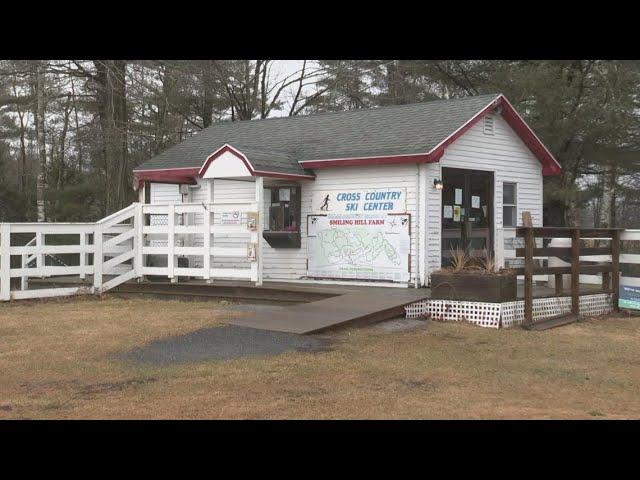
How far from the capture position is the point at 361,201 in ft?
44.1

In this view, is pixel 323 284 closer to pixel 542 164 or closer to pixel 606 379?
pixel 542 164

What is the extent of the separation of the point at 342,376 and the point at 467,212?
26.2 ft

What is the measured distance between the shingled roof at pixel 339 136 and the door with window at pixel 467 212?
1.08 m

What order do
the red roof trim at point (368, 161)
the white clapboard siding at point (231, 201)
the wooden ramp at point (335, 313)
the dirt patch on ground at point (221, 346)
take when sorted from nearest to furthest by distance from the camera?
the dirt patch on ground at point (221, 346)
the wooden ramp at point (335, 313)
the red roof trim at point (368, 161)
the white clapboard siding at point (231, 201)

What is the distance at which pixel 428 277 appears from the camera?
12789 millimetres

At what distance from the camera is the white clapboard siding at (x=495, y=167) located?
12.9 metres

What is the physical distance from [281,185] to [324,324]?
5.84 metres

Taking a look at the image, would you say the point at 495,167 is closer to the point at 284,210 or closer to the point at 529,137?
the point at 529,137

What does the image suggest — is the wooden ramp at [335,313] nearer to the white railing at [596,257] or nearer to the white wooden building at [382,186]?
the white railing at [596,257]

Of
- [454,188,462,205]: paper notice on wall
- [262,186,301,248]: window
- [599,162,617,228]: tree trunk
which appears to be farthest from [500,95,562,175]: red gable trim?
[599,162,617,228]: tree trunk

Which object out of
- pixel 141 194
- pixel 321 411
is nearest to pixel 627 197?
pixel 141 194

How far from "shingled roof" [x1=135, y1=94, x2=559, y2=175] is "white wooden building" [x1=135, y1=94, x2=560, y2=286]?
0.14 ft

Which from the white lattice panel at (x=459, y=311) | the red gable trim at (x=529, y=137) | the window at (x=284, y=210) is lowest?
the white lattice panel at (x=459, y=311)

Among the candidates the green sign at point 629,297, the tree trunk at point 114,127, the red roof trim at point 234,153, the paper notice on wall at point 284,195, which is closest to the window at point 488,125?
the green sign at point 629,297
